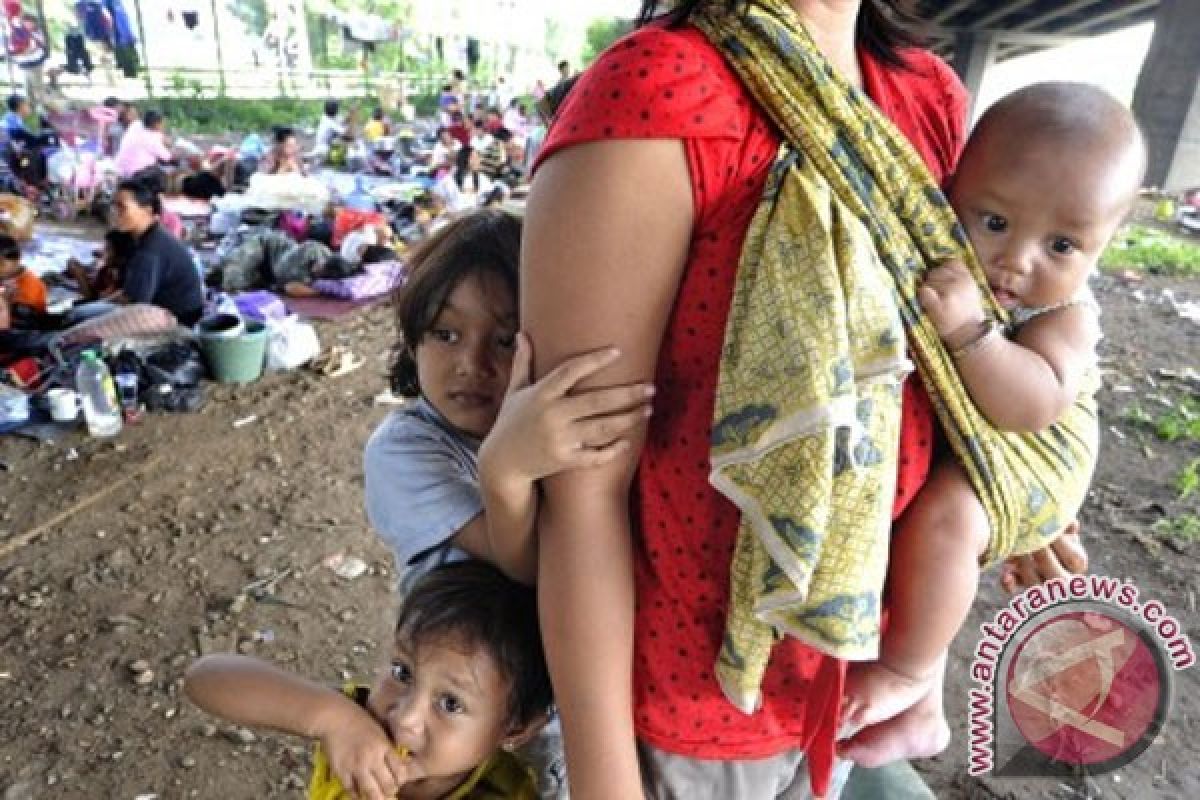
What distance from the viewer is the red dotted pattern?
0.82 m

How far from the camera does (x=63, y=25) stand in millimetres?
19953

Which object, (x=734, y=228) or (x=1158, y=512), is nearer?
(x=734, y=228)

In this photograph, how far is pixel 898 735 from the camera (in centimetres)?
125

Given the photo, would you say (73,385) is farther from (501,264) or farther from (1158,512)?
(1158,512)

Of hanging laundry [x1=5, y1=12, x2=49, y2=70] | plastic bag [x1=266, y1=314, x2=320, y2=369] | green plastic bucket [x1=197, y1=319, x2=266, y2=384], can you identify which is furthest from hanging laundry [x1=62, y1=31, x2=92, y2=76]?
green plastic bucket [x1=197, y1=319, x2=266, y2=384]

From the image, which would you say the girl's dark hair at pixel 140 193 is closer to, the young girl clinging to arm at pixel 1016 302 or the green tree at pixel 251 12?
the young girl clinging to arm at pixel 1016 302

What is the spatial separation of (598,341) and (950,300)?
1.37ft

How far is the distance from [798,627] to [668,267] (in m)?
0.43

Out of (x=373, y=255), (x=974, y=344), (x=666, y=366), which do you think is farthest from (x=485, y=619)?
(x=373, y=255)

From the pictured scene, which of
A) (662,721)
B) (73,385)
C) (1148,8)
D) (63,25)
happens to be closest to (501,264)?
(662,721)

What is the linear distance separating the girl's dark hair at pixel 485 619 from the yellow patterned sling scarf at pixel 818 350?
40 cm

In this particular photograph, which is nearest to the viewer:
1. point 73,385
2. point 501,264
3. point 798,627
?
point 798,627

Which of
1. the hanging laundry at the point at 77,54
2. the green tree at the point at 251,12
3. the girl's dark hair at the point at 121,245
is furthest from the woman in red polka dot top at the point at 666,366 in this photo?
the green tree at the point at 251,12

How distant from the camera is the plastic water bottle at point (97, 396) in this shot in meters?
4.90
